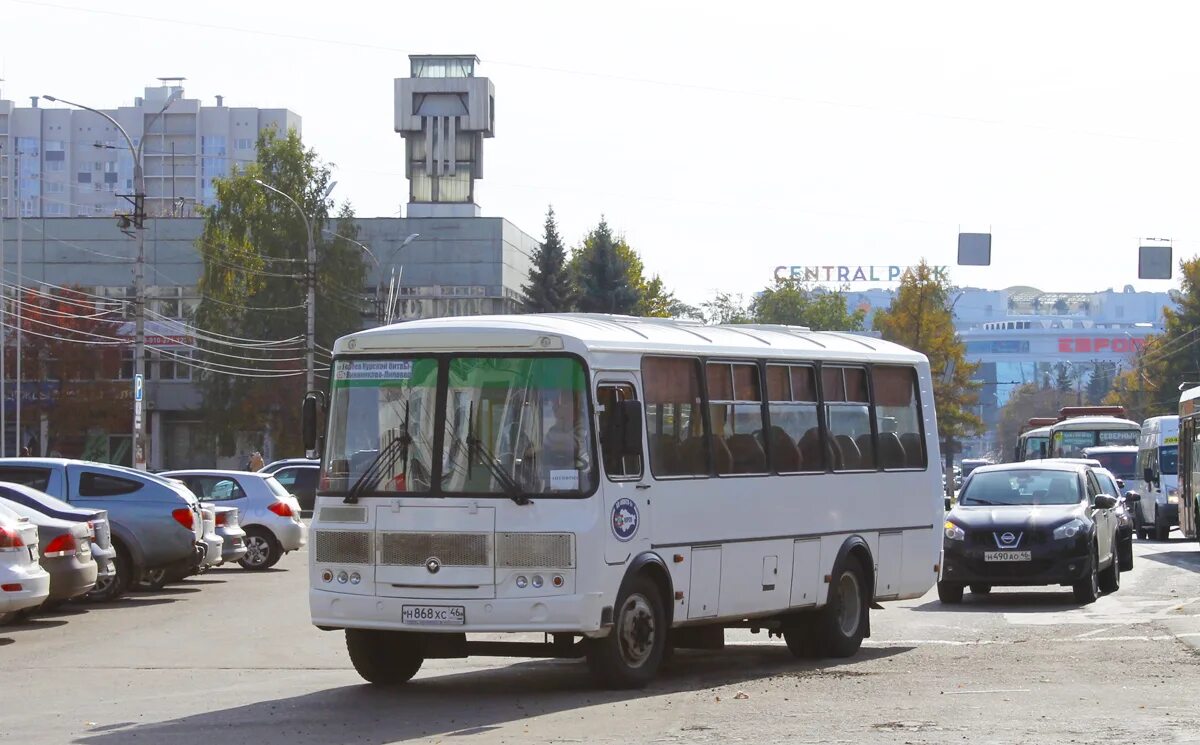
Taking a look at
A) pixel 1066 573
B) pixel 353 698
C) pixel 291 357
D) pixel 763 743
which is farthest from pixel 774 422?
pixel 291 357

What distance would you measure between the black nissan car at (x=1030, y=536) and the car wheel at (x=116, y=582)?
9565 mm

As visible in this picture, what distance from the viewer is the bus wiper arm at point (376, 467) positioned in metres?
13.2

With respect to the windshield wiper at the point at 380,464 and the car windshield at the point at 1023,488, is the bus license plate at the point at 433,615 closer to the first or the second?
the windshield wiper at the point at 380,464

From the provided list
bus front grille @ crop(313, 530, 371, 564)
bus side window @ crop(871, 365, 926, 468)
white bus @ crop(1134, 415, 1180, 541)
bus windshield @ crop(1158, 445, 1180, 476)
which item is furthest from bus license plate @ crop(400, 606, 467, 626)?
bus windshield @ crop(1158, 445, 1180, 476)

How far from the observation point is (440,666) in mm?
15812

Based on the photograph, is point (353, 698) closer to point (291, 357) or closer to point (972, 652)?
point (972, 652)

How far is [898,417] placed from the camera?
17.6 meters

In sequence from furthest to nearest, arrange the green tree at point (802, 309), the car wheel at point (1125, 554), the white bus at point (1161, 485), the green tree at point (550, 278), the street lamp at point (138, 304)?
1. the green tree at point (802, 309)
2. the green tree at point (550, 278)
3. the white bus at point (1161, 485)
4. the street lamp at point (138, 304)
5. the car wheel at point (1125, 554)

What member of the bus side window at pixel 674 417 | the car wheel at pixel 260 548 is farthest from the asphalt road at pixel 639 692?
the car wheel at pixel 260 548

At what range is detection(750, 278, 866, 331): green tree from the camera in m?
129

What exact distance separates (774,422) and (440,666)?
11.1 ft

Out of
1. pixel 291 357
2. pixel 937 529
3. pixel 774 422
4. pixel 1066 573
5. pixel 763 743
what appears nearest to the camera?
pixel 763 743

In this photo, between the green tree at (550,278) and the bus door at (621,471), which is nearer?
the bus door at (621,471)

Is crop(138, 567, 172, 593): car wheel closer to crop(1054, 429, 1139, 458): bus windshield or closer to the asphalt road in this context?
the asphalt road
